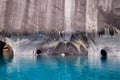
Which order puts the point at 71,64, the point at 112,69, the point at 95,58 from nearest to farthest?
the point at 112,69 → the point at 71,64 → the point at 95,58

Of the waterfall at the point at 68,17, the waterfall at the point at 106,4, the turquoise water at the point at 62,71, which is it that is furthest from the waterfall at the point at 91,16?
the turquoise water at the point at 62,71

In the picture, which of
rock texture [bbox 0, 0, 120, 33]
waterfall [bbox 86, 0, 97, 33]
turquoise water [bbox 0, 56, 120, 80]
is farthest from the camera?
rock texture [bbox 0, 0, 120, 33]

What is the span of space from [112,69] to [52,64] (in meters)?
3.66

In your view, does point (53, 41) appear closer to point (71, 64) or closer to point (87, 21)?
point (87, 21)

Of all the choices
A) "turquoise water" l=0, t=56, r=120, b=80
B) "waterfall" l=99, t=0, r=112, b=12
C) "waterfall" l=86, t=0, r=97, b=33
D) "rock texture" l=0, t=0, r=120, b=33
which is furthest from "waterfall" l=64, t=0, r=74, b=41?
"turquoise water" l=0, t=56, r=120, b=80

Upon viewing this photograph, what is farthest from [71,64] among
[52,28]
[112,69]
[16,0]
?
[16,0]

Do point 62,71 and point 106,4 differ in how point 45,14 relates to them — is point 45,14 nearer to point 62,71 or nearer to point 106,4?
point 106,4

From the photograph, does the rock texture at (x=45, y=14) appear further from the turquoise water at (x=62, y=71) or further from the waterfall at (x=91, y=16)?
the turquoise water at (x=62, y=71)

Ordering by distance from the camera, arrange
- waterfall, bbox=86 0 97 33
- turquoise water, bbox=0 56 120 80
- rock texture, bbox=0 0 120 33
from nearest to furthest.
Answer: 1. turquoise water, bbox=0 56 120 80
2. waterfall, bbox=86 0 97 33
3. rock texture, bbox=0 0 120 33

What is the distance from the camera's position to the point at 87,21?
848 inches

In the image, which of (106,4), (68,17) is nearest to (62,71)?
(68,17)

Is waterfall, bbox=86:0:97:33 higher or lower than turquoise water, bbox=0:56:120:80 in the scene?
higher

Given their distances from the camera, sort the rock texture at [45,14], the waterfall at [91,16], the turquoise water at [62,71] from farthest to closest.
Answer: the rock texture at [45,14]
the waterfall at [91,16]
the turquoise water at [62,71]

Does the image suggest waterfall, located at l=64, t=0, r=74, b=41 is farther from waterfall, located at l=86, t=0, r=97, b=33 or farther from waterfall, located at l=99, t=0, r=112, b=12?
waterfall, located at l=99, t=0, r=112, b=12
